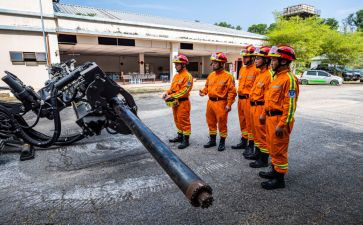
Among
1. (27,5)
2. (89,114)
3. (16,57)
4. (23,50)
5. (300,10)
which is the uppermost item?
(300,10)

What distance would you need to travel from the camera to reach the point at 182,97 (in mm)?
4746

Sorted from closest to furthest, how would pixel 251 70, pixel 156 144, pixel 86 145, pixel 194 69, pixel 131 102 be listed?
pixel 156 144 → pixel 131 102 → pixel 251 70 → pixel 86 145 → pixel 194 69

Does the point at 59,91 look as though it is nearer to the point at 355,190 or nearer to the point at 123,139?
the point at 123,139

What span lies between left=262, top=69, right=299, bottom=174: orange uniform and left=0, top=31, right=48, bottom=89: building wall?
1268cm

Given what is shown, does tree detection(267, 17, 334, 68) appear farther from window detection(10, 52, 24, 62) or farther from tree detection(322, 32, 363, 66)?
window detection(10, 52, 24, 62)

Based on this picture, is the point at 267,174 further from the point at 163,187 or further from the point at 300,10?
the point at 300,10

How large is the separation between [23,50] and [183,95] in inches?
486

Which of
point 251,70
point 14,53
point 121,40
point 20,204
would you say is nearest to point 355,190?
point 251,70

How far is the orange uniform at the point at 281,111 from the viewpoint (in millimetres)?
2969

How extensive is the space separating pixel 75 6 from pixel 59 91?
19.8 m

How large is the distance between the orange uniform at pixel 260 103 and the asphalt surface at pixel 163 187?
0.48m

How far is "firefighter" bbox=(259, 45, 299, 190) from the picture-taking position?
2.98 meters

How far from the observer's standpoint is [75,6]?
1994 cm

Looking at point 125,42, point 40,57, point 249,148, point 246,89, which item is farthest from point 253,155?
point 125,42
